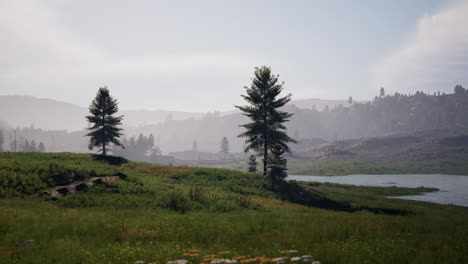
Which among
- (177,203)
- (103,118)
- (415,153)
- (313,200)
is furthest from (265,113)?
(415,153)

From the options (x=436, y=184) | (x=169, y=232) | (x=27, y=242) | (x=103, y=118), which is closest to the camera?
(x=27, y=242)

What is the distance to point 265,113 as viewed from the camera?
118 ft

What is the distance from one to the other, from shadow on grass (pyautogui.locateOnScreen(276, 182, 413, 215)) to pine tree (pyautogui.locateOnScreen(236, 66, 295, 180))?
17.8 feet

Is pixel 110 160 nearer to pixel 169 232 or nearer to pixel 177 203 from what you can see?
pixel 177 203

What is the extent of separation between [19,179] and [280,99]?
27.1 metres

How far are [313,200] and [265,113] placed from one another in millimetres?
12232

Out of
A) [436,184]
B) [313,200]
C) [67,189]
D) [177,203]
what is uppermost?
[67,189]

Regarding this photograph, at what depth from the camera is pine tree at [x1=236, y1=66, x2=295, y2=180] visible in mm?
35625

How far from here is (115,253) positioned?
8.49m

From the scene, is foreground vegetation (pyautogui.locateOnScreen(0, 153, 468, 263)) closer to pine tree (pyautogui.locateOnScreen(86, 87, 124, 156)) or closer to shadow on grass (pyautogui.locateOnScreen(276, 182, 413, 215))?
shadow on grass (pyautogui.locateOnScreen(276, 182, 413, 215))

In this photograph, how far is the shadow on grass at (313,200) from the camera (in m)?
26.1

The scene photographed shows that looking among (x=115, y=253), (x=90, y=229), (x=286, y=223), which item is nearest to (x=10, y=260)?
(x=115, y=253)

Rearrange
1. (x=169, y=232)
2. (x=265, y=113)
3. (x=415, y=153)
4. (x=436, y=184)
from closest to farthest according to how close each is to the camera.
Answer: (x=169, y=232) → (x=265, y=113) → (x=436, y=184) → (x=415, y=153)

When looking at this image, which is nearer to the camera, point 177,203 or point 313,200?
point 177,203
